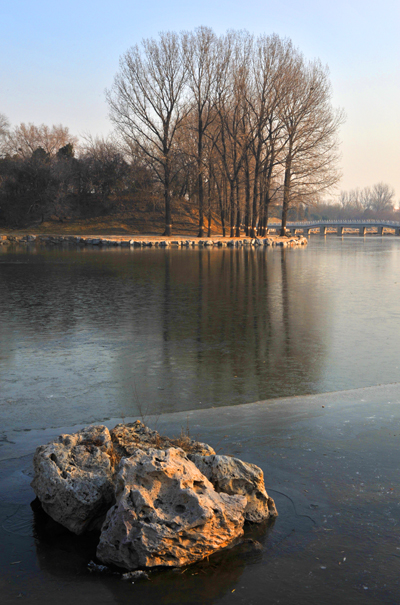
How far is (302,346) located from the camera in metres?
9.77

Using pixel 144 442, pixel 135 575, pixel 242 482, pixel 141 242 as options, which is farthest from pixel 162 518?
pixel 141 242

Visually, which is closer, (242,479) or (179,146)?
(242,479)

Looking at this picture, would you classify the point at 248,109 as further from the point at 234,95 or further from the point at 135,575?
the point at 135,575

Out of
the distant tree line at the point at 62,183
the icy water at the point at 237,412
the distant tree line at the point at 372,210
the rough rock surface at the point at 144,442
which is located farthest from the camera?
the distant tree line at the point at 372,210

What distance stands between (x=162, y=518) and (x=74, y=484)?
83cm

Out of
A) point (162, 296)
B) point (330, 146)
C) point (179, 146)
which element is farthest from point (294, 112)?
point (162, 296)

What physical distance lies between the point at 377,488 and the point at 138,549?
83.0 inches

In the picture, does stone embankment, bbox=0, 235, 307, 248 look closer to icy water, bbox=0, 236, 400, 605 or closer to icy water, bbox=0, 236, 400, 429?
icy water, bbox=0, 236, 400, 429

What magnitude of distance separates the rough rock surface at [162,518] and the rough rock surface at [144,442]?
0.80m

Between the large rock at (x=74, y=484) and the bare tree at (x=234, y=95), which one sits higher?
the bare tree at (x=234, y=95)

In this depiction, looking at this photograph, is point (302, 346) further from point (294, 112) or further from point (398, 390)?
point (294, 112)

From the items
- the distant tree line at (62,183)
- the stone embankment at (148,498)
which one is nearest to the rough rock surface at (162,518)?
the stone embankment at (148,498)

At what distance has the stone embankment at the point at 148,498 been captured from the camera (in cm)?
356

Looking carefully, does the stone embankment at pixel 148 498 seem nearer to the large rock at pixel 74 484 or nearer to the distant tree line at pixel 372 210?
the large rock at pixel 74 484
